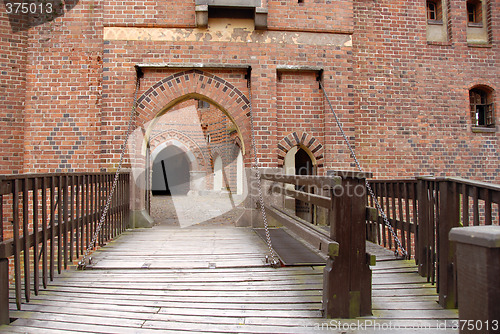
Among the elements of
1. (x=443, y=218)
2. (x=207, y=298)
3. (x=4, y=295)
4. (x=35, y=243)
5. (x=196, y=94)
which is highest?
(x=196, y=94)

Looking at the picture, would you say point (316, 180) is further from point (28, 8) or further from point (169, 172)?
point (169, 172)

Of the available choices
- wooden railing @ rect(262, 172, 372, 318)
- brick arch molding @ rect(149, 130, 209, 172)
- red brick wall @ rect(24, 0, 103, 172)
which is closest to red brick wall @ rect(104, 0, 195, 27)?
red brick wall @ rect(24, 0, 103, 172)

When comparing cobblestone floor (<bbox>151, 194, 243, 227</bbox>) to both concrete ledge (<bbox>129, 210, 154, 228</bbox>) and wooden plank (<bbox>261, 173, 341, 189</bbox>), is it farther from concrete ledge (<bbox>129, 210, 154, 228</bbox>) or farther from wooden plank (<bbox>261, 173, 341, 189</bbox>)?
wooden plank (<bbox>261, 173, 341, 189</bbox>)

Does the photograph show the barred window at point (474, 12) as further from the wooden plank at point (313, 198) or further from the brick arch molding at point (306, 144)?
the wooden plank at point (313, 198)

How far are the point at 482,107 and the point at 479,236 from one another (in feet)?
29.2

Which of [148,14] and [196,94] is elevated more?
[148,14]

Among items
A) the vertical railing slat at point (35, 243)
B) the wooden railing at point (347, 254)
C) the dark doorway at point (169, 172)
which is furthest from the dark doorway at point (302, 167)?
the dark doorway at point (169, 172)

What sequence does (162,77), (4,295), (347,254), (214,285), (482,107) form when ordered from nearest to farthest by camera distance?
1. (4,295)
2. (347,254)
3. (214,285)
4. (162,77)
5. (482,107)

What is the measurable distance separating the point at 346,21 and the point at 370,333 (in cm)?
645

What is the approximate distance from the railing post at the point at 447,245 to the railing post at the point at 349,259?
0.74m

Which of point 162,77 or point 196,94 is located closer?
point 162,77

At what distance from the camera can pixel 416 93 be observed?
830cm

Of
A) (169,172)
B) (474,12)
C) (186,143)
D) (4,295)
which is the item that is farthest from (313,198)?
(169,172)

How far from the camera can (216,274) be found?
3918 millimetres
